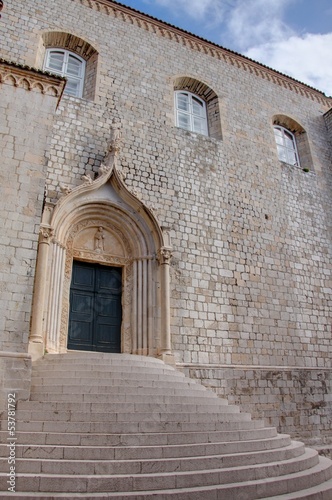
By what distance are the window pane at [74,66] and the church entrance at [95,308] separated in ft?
17.8

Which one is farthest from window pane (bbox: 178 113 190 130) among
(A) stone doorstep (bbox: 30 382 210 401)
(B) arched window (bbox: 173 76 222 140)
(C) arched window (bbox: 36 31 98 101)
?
(A) stone doorstep (bbox: 30 382 210 401)

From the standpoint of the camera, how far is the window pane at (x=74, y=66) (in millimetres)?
10383

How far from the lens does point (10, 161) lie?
649 centimetres

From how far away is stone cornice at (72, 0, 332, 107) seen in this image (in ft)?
37.1

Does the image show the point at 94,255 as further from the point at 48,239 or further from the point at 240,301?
the point at 240,301

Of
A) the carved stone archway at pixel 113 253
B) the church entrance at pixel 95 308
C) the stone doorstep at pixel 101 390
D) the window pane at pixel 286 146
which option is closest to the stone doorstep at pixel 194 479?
the stone doorstep at pixel 101 390

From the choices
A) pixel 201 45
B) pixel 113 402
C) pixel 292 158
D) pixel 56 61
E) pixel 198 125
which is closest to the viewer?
pixel 113 402

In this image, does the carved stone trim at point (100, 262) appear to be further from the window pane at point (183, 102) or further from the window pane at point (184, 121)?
the window pane at point (183, 102)

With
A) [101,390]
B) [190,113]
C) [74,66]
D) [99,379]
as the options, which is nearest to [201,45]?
[190,113]

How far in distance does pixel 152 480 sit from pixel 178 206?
21.6ft

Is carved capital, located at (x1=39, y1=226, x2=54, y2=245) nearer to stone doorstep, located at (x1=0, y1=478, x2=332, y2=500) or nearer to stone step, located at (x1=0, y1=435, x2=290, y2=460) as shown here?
stone step, located at (x1=0, y1=435, x2=290, y2=460)

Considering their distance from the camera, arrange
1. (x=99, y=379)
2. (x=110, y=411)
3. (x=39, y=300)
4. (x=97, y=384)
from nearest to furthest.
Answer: (x=110, y=411)
(x=97, y=384)
(x=99, y=379)
(x=39, y=300)

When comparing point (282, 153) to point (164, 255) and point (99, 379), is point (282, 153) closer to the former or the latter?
point (164, 255)

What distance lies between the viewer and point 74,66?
1053cm
